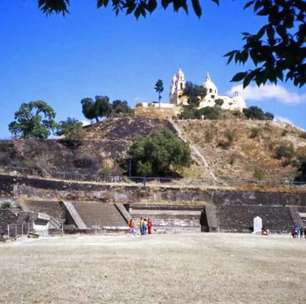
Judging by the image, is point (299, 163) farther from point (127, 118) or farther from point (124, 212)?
point (124, 212)

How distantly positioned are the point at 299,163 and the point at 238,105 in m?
60.0

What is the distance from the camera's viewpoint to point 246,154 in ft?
288

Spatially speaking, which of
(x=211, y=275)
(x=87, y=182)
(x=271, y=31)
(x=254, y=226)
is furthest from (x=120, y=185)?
(x=271, y=31)

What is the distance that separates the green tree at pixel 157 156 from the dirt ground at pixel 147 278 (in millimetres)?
47815

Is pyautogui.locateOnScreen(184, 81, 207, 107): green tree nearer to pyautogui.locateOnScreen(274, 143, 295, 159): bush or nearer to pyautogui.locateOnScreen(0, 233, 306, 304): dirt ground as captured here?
pyautogui.locateOnScreen(274, 143, 295, 159): bush

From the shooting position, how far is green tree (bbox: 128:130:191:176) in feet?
236

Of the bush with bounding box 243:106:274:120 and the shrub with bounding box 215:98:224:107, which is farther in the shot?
the shrub with bounding box 215:98:224:107

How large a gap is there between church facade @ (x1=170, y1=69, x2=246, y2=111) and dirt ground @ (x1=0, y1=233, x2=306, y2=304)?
383ft

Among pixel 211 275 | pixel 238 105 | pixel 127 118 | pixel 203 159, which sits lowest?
pixel 211 275

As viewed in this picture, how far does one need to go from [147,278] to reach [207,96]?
128m

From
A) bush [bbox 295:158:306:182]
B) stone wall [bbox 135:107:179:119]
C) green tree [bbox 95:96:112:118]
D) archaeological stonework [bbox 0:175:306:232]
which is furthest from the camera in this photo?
green tree [bbox 95:96:112:118]

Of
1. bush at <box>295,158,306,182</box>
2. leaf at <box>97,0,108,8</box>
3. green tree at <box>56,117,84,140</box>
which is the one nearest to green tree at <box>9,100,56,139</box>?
green tree at <box>56,117,84,140</box>

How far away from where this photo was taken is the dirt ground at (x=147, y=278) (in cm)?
1221

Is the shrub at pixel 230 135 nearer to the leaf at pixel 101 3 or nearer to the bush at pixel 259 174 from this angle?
the bush at pixel 259 174
